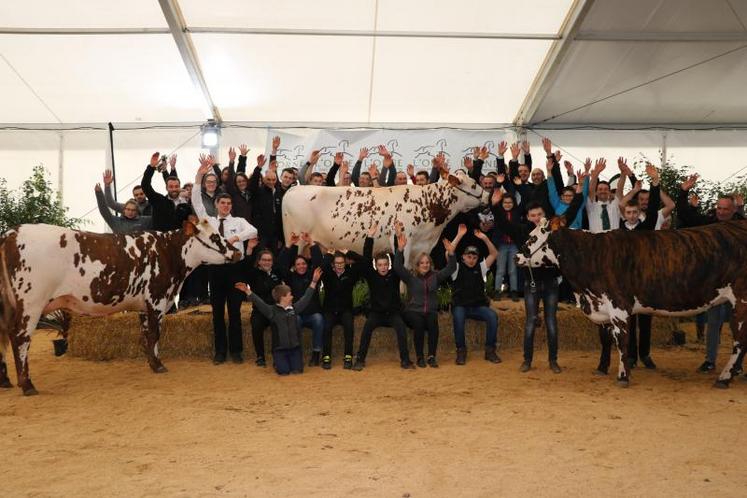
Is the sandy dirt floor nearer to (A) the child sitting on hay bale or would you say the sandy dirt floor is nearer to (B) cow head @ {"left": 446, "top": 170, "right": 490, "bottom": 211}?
(A) the child sitting on hay bale

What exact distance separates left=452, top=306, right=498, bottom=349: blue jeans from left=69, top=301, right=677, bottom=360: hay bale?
0.40 m

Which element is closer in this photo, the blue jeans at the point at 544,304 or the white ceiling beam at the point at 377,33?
the blue jeans at the point at 544,304

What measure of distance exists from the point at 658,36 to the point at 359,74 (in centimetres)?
442

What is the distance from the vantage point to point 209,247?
650cm

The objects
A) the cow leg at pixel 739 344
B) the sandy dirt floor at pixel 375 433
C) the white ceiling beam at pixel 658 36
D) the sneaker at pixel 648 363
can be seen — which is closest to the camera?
the sandy dirt floor at pixel 375 433

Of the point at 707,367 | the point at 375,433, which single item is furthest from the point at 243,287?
the point at 707,367

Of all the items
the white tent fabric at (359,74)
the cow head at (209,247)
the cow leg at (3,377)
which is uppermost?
the white tent fabric at (359,74)

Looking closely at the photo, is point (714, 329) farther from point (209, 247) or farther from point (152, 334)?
point (152, 334)

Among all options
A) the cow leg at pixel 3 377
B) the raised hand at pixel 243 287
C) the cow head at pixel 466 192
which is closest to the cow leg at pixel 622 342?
the cow head at pixel 466 192

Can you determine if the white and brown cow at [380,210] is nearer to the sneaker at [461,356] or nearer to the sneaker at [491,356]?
the sneaker at [461,356]

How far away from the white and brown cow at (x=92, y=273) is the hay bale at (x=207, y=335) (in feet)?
1.95

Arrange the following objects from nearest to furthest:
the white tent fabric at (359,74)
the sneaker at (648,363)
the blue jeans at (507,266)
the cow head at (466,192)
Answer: the sneaker at (648,363), the cow head at (466,192), the blue jeans at (507,266), the white tent fabric at (359,74)

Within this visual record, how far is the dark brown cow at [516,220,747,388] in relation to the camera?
5648 mm

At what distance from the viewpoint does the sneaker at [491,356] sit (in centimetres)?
668
